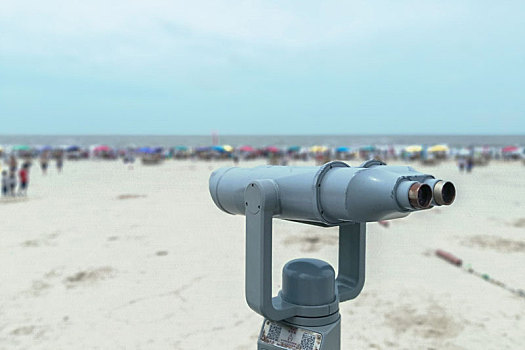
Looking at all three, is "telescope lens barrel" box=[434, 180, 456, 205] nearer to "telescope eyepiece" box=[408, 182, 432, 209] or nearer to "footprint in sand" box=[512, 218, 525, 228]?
"telescope eyepiece" box=[408, 182, 432, 209]

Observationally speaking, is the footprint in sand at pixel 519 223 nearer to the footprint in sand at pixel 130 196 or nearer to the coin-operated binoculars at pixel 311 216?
the coin-operated binoculars at pixel 311 216

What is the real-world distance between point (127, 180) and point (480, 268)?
2085 cm

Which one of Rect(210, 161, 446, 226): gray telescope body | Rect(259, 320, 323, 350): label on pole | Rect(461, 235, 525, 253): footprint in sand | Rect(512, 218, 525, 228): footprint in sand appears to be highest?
Rect(210, 161, 446, 226): gray telescope body

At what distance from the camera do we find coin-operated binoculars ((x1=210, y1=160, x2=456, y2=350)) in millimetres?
1718

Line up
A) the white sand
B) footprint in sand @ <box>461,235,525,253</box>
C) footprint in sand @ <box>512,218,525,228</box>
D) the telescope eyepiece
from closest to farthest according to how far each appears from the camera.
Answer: the telescope eyepiece
the white sand
footprint in sand @ <box>461,235,525,253</box>
footprint in sand @ <box>512,218,525,228</box>

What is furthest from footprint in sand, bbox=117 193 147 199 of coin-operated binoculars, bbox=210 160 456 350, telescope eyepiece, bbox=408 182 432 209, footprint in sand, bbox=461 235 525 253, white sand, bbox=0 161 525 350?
telescope eyepiece, bbox=408 182 432 209

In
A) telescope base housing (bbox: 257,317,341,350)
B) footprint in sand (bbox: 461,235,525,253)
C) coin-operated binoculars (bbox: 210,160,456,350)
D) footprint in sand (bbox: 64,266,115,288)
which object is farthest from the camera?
footprint in sand (bbox: 461,235,525,253)

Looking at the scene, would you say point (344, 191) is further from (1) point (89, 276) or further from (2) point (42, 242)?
(2) point (42, 242)

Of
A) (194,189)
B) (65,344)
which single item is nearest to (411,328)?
(65,344)

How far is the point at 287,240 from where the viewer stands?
10.2m

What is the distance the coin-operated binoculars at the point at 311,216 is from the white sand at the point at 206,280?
362 centimetres

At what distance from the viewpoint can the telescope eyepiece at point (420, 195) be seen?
159 cm

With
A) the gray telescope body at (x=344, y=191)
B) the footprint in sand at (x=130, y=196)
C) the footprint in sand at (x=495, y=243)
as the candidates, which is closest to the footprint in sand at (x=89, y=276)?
the gray telescope body at (x=344, y=191)

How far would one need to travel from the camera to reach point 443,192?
1.62 meters
